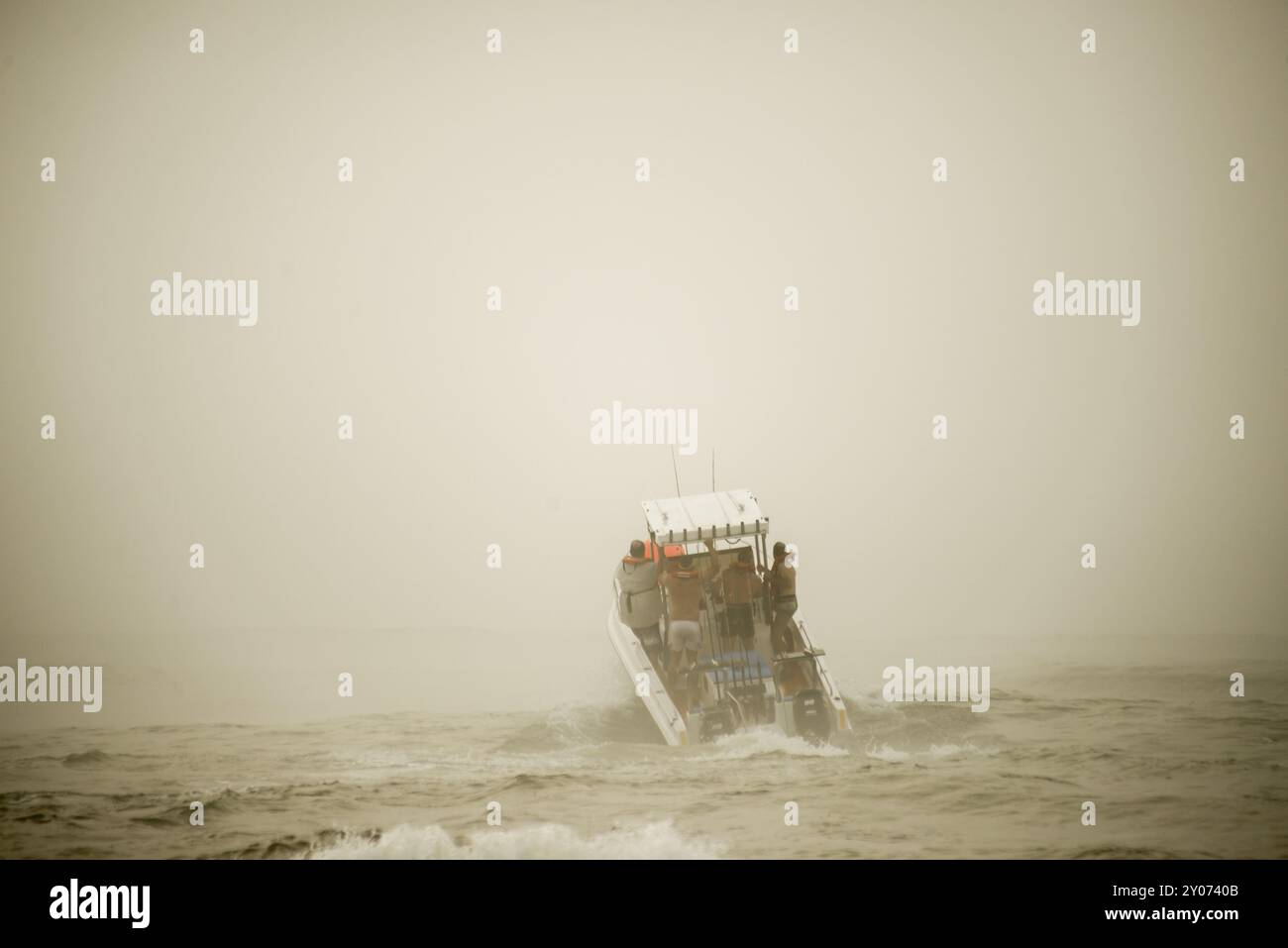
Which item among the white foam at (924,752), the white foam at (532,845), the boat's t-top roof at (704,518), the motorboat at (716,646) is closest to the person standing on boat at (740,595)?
the motorboat at (716,646)

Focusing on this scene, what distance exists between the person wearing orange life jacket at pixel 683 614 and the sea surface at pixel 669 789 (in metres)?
1.03

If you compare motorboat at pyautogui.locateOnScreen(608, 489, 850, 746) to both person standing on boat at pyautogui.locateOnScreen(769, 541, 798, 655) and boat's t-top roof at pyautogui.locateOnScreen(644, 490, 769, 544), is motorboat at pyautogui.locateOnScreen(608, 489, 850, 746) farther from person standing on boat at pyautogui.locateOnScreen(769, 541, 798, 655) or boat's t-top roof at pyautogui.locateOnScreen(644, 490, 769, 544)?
person standing on boat at pyautogui.locateOnScreen(769, 541, 798, 655)

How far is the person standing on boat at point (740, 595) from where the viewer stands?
13.0 meters

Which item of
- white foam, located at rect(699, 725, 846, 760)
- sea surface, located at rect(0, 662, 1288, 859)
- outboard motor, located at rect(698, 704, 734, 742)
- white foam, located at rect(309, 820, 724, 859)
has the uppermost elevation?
outboard motor, located at rect(698, 704, 734, 742)

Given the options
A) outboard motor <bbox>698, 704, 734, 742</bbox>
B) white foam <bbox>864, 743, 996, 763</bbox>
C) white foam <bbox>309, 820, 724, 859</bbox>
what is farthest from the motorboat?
white foam <bbox>309, 820, 724, 859</bbox>

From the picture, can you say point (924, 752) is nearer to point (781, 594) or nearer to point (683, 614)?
point (781, 594)

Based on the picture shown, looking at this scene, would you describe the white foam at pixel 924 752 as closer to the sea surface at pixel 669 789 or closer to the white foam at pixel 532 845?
the sea surface at pixel 669 789

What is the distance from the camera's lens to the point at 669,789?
37.3ft

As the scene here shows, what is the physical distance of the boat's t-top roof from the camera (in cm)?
1313

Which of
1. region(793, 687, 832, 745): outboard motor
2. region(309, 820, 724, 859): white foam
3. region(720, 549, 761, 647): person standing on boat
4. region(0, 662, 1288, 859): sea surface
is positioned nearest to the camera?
region(309, 820, 724, 859): white foam

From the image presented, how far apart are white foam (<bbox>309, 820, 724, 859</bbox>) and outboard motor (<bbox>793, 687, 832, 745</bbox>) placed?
1858 millimetres

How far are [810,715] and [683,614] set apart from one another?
5.26 feet

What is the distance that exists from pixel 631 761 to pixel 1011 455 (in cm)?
1256
